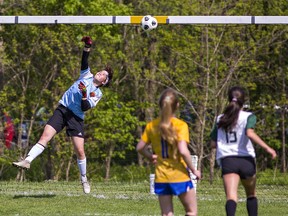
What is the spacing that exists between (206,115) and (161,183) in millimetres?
9622

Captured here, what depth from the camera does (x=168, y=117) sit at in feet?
24.1

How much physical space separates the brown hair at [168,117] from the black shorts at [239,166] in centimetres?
90

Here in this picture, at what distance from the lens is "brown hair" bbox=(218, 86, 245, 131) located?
805 cm

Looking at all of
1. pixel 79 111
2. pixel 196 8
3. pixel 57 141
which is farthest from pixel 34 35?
pixel 79 111

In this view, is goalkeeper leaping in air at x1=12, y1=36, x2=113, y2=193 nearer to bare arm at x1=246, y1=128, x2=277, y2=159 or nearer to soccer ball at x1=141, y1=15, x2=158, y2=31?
soccer ball at x1=141, y1=15, x2=158, y2=31

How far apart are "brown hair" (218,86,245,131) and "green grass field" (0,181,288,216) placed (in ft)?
7.32

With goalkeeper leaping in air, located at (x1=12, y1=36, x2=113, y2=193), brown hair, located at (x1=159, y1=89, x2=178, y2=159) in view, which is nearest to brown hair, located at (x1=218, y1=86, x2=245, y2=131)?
brown hair, located at (x1=159, y1=89, x2=178, y2=159)

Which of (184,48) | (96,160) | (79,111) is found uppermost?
(184,48)

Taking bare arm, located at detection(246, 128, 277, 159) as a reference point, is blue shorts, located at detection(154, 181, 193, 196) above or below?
below

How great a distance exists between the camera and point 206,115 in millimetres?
16922

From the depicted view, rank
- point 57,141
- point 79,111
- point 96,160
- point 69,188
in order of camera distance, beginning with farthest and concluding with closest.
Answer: point 96,160 < point 57,141 < point 69,188 < point 79,111

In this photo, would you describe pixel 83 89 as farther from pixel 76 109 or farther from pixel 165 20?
pixel 165 20

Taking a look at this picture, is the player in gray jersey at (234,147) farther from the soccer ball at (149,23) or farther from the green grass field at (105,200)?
the soccer ball at (149,23)

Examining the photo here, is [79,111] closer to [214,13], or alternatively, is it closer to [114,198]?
[114,198]
